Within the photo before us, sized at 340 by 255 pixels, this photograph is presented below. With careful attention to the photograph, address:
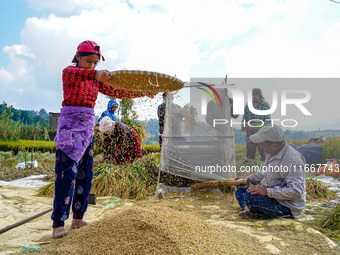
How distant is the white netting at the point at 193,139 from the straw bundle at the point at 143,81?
117cm

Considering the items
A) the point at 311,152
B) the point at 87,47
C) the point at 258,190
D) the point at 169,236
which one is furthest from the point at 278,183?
the point at 311,152

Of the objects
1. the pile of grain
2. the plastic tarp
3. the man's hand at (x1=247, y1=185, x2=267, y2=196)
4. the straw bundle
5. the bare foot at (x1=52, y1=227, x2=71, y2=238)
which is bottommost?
the bare foot at (x1=52, y1=227, x2=71, y2=238)

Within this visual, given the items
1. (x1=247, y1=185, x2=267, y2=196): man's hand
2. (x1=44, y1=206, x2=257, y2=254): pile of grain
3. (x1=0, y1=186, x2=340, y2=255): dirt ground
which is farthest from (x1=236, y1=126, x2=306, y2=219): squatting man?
(x1=44, y1=206, x2=257, y2=254): pile of grain

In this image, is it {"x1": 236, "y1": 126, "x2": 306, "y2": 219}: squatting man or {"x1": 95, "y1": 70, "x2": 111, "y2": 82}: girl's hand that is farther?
{"x1": 236, "y1": 126, "x2": 306, "y2": 219}: squatting man

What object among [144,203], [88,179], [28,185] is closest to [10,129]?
[28,185]

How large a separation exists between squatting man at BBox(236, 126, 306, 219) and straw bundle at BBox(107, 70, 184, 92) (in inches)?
38.0

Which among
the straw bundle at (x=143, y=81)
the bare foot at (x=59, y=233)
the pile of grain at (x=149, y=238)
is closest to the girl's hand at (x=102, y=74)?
the straw bundle at (x=143, y=81)

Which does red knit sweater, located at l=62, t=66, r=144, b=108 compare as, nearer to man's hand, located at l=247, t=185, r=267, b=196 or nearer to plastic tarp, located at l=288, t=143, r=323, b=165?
man's hand, located at l=247, t=185, r=267, b=196

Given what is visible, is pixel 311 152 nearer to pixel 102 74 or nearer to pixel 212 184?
pixel 212 184

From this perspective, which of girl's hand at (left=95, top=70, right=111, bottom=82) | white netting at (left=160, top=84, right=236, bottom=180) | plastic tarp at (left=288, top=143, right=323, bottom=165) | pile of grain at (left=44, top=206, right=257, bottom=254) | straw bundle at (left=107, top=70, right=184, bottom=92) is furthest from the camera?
plastic tarp at (left=288, top=143, right=323, bottom=165)

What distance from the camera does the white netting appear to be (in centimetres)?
395

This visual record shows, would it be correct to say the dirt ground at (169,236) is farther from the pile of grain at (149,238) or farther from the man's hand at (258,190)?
the man's hand at (258,190)

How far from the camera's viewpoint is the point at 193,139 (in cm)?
398

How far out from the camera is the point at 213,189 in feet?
13.6
